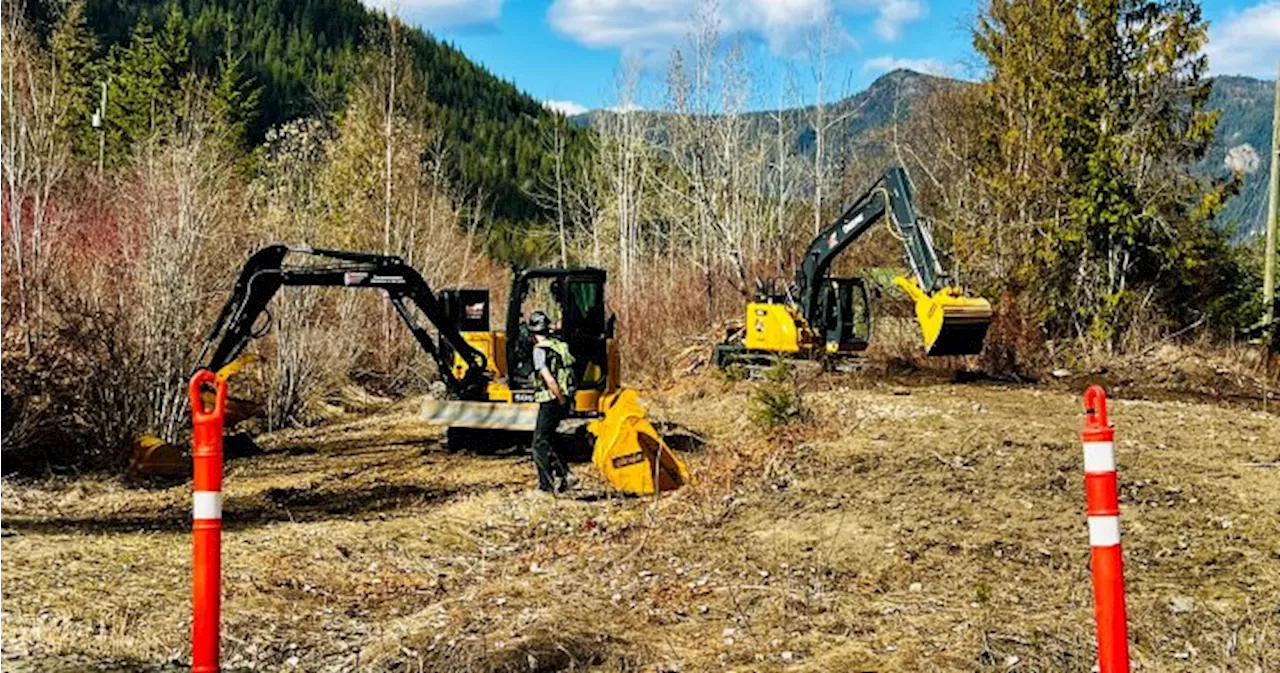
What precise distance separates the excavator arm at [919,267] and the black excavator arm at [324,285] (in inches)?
224

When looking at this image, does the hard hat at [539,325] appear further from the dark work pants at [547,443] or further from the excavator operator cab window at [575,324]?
the excavator operator cab window at [575,324]

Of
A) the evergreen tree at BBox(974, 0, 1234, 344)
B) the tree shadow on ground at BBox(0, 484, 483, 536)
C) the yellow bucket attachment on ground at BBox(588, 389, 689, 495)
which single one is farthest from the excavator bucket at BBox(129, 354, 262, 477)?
the evergreen tree at BBox(974, 0, 1234, 344)

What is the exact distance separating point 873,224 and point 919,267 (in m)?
2.55

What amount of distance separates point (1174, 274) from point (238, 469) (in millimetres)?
15701

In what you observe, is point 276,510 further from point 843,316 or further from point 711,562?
point 843,316

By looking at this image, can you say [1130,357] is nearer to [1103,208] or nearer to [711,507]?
[1103,208]

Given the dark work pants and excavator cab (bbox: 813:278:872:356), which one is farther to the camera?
excavator cab (bbox: 813:278:872:356)

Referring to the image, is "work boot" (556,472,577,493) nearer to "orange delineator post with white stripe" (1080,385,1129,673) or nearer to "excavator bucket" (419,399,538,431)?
"excavator bucket" (419,399,538,431)

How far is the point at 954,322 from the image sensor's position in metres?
15.3

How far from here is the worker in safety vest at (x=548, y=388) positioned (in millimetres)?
11781

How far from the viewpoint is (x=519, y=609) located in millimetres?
7641

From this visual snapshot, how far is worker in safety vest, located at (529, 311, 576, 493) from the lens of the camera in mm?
11781

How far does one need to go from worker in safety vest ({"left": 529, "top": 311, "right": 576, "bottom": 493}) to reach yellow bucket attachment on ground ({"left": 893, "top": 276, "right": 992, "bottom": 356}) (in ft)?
18.0

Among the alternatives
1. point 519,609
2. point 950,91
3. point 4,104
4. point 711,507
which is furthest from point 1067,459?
point 950,91
